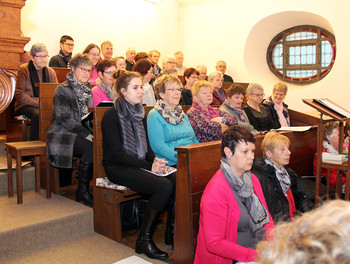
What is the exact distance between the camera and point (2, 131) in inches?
195

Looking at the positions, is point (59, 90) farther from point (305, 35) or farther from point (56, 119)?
point (305, 35)

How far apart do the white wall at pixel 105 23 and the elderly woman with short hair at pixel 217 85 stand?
2560 mm

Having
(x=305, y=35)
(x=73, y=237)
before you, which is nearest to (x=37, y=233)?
(x=73, y=237)

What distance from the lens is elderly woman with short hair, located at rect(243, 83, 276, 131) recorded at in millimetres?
4258

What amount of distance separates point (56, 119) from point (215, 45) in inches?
199

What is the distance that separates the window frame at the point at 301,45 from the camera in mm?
6816

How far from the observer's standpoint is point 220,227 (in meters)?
1.95

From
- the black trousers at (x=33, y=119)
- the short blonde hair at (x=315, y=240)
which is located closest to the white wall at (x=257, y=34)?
the black trousers at (x=33, y=119)

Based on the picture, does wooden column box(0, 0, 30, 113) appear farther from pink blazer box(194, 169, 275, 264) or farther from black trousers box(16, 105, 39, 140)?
black trousers box(16, 105, 39, 140)

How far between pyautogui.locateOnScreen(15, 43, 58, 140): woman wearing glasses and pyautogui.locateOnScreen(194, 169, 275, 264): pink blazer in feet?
7.74

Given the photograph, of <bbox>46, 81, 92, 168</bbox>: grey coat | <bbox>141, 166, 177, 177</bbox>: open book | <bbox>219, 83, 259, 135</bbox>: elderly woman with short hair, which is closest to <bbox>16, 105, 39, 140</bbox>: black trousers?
<bbox>46, 81, 92, 168</bbox>: grey coat

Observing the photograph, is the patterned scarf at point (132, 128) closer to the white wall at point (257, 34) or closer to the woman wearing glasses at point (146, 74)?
the woman wearing glasses at point (146, 74)

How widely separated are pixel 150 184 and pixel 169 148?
0.42 m

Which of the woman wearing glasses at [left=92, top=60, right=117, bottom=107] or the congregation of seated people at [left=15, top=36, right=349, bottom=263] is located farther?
the woman wearing glasses at [left=92, top=60, right=117, bottom=107]
